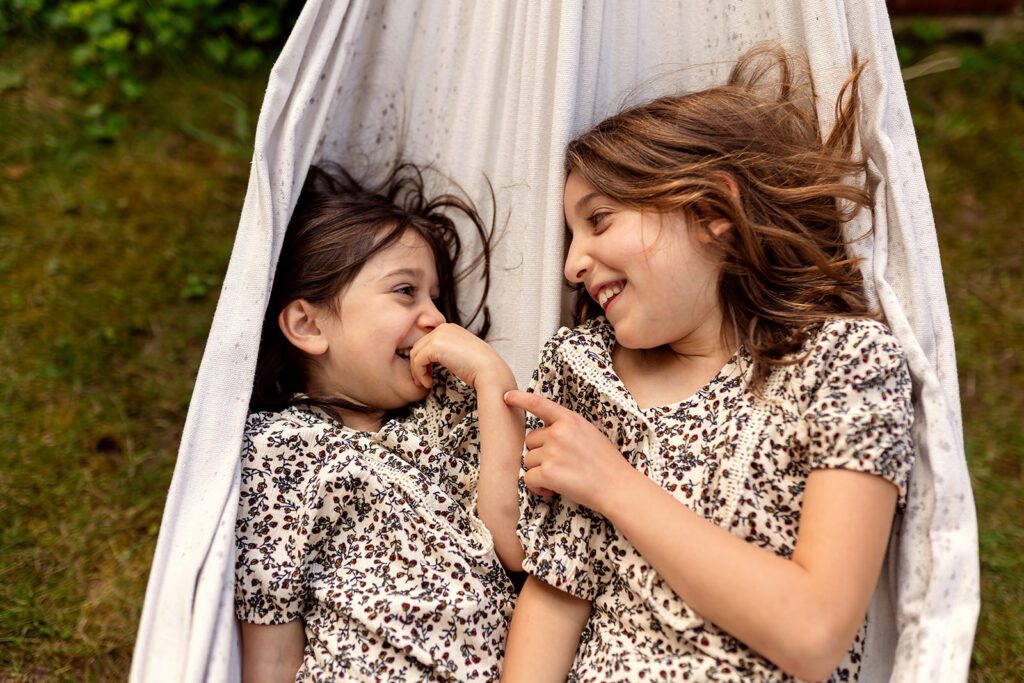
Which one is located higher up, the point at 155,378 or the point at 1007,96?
the point at 1007,96

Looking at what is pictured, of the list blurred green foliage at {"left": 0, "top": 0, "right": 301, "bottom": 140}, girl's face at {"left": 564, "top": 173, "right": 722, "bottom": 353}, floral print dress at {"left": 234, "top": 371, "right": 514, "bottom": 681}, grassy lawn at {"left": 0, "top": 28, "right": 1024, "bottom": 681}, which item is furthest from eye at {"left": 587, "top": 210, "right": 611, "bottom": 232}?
blurred green foliage at {"left": 0, "top": 0, "right": 301, "bottom": 140}

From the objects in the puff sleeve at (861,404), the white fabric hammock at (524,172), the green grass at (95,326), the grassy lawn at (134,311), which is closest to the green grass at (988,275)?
the grassy lawn at (134,311)

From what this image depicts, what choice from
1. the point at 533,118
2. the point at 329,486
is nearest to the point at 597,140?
the point at 533,118

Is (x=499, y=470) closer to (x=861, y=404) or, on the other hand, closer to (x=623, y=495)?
(x=623, y=495)

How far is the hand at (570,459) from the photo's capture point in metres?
1.38

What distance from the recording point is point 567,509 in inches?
58.9

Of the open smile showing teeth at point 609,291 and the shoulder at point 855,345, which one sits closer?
the shoulder at point 855,345

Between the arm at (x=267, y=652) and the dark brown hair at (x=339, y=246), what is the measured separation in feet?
1.25

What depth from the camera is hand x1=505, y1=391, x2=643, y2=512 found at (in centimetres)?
138

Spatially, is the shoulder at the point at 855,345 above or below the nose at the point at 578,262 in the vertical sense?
below

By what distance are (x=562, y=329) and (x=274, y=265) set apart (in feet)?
1.55

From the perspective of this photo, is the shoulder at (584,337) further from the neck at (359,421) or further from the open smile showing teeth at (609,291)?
the neck at (359,421)

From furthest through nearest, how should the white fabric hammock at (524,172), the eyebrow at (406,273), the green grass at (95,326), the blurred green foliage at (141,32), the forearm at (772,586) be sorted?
the blurred green foliage at (141,32) → the green grass at (95,326) → the eyebrow at (406,273) → the white fabric hammock at (524,172) → the forearm at (772,586)

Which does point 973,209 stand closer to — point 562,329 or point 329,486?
point 562,329
